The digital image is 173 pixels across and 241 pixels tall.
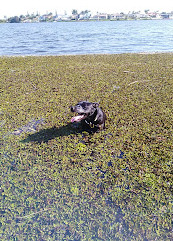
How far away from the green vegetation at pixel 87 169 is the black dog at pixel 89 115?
28 centimetres

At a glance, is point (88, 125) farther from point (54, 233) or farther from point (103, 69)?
Answer: point (103, 69)

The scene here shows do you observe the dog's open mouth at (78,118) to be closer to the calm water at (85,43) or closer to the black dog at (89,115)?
the black dog at (89,115)

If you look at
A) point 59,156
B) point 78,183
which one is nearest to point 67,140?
point 59,156

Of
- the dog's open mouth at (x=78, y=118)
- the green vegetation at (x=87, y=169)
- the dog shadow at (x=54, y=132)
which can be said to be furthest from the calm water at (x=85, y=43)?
the dog's open mouth at (x=78, y=118)

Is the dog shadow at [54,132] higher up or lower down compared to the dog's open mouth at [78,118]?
lower down

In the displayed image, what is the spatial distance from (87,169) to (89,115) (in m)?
1.35

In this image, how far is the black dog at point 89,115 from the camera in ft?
13.9

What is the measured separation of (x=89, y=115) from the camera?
178 inches

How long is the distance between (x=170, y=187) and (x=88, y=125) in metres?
2.34

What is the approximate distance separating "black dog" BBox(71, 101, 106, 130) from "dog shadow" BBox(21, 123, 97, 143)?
0.65ft

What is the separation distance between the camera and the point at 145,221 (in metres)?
2.69

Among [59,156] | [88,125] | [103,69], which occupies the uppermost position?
[103,69]

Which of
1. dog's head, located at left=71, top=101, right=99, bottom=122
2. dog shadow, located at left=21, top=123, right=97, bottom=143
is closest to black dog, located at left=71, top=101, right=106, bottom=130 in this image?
dog's head, located at left=71, top=101, right=99, bottom=122

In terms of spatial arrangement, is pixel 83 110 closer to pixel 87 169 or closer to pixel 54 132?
pixel 54 132
